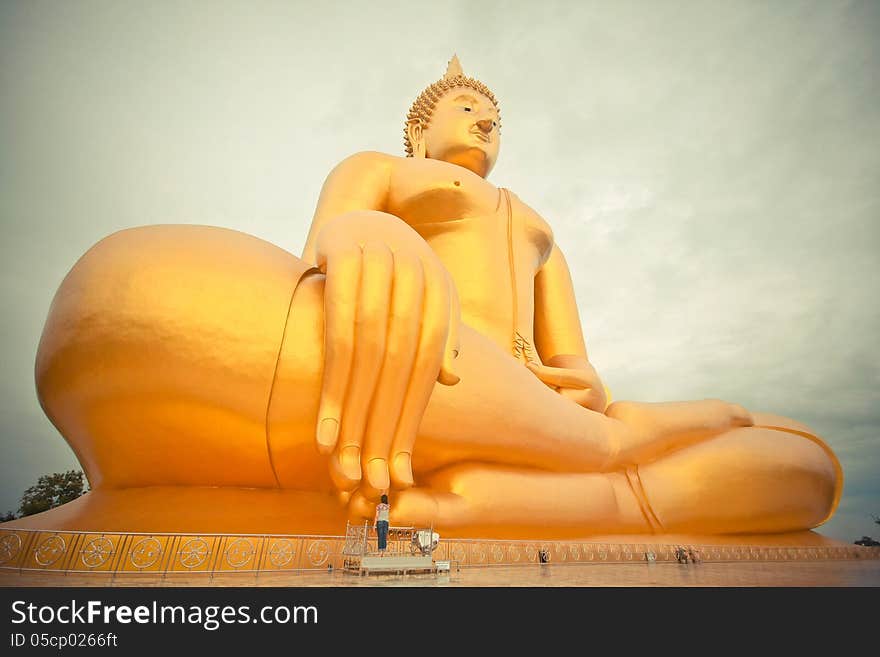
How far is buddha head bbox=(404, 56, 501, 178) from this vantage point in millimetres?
4945

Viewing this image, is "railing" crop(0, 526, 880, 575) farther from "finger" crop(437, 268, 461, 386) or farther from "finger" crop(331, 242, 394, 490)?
"finger" crop(437, 268, 461, 386)

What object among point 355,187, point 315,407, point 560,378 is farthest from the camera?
point 355,187

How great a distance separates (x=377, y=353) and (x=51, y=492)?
812 cm

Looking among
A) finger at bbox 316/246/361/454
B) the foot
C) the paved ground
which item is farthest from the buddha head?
the paved ground

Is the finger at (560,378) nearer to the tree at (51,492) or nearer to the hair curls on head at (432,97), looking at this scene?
the hair curls on head at (432,97)

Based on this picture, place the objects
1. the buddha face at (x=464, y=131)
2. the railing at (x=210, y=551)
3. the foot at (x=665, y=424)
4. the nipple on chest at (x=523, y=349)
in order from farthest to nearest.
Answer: the buddha face at (x=464, y=131)
the nipple on chest at (x=523, y=349)
the foot at (x=665, y=424)
the railing at (x=210, y=551)

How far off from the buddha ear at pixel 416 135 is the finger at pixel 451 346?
3.08 meters

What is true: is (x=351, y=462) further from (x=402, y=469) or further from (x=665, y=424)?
(x=665, y=424)

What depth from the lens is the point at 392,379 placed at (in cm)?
225

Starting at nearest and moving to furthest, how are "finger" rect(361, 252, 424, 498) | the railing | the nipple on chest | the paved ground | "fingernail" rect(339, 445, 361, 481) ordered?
the paved ground → the railing → "fingernail" rect(339, 445, 361, 481) → "finger" rect(361, 252, 424, 498) → the nipple on chest

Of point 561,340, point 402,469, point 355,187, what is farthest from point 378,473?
point 561,340

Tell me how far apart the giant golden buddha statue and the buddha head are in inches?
84.0

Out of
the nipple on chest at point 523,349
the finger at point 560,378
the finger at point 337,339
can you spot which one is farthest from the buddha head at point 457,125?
the finger at point 337,339

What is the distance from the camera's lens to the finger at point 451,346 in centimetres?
232
